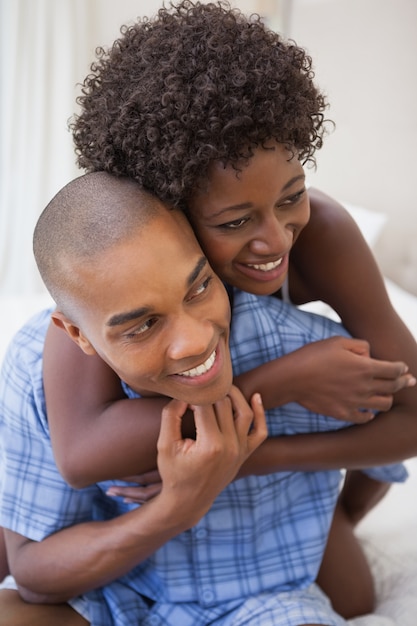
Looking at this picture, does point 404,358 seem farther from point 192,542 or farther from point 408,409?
point 192,542

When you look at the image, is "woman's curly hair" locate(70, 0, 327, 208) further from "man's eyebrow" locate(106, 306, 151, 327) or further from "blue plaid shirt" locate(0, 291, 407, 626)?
"blue plaid shirt" locate(0, 291, 407, 626)

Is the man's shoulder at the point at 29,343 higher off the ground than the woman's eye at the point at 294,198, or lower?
lower

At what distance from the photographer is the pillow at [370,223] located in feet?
8.34

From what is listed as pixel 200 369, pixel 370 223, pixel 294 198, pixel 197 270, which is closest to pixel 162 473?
pixel 200 369

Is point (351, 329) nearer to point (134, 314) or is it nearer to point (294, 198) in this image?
point (294, 198)

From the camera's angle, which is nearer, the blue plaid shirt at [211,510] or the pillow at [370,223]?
the blue plaid shirt at [211,510]

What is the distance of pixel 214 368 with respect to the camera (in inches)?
42.0

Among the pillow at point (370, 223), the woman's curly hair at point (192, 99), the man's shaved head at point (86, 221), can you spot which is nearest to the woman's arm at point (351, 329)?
the woman's curly hair at point (192, 99)

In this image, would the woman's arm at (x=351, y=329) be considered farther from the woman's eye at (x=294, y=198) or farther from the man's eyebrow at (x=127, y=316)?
the man's eyebrow at (x=127, y=316)

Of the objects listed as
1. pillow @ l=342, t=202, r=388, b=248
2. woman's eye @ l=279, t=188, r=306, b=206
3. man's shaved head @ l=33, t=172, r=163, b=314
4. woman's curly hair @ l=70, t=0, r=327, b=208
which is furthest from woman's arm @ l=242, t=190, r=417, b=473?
pillow @ l=342, t=202, r=388, b=248

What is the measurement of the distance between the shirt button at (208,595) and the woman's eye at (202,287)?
1.90 feet

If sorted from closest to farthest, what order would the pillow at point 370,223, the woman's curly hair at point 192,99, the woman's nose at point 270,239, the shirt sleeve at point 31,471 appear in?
the woman's curly hair at point 192,99, the woman's nose at point 270,239, the shirt sleeve at point 31,471, the pillow at point 370,223

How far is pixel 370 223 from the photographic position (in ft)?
8.40

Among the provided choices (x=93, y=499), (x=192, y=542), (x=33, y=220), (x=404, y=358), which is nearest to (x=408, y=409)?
(x=404, y=358)
